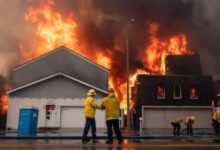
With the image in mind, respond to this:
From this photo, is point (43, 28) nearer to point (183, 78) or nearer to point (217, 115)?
point (183, 78)

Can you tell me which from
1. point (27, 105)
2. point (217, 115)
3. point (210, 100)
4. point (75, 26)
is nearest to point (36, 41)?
point (75, 26)

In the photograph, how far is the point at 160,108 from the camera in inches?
1564

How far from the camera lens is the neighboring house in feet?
101

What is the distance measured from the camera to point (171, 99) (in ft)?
133

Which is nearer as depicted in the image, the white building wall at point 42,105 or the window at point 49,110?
the white building wall at point 42,105

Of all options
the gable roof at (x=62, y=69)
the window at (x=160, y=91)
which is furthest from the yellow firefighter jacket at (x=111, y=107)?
the window at (x=160, y=91)

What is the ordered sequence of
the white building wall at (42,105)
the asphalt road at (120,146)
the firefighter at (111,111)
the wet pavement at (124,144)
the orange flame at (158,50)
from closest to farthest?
1. the asphalt road at (120,146)
2. the wet pavement at (124,144)
3. the firefighter at (111,111)
4. the white building wall at (42,105)
5. the orange flame at (158,50)

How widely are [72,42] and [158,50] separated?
11.2m

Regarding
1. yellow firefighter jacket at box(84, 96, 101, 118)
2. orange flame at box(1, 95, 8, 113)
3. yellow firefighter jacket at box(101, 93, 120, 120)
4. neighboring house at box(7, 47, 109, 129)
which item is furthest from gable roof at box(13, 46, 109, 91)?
yellow firefighter jacket at box(101, 93, 120, 120)

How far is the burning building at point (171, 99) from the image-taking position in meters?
39.3

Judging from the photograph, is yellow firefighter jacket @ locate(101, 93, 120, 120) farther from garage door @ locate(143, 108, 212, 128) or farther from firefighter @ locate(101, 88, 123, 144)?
garage door @ locate(143, 108, 212, 128)

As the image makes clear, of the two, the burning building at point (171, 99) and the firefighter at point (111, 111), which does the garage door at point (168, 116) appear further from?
the firefighter at point (111, 111)

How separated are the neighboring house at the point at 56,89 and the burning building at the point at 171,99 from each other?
802cm

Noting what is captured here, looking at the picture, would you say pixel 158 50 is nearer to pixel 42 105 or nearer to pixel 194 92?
pixel 194 92
